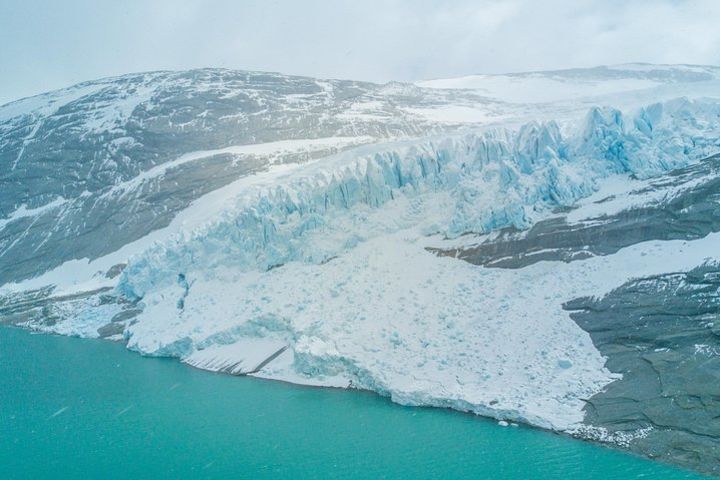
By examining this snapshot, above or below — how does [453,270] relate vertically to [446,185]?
below

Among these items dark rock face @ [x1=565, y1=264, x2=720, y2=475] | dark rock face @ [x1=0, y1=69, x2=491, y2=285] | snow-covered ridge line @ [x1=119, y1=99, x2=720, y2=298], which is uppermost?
dark rock face @ [x1=0, y1=69, x2=491, y2=285]

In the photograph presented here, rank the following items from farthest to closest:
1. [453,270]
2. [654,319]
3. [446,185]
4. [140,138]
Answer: [140,138]
[446,185]
[453,270]
[654,319]

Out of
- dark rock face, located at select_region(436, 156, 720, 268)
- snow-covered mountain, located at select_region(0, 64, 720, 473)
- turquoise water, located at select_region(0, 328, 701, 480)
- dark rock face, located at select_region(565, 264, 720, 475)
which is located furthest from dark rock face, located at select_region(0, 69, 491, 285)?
dark rock face, located at select_region(565, 264, 720, 475)

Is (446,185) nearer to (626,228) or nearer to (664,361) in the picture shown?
(626,228)

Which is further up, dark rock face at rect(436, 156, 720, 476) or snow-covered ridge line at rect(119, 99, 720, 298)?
snow-covered ridge line at rect(119, 99, 720, 298)

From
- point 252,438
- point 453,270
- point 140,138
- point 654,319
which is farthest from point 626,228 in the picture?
point 140,138

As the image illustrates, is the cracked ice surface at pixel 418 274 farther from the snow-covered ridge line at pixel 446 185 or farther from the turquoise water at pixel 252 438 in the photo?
the turquoise water at pixel 252 438

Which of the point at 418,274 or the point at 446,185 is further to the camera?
the point at 446,185

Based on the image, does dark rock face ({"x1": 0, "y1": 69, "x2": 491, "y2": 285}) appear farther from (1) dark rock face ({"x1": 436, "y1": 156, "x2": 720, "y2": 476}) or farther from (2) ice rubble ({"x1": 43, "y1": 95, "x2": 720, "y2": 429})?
(1) dark rock face ({"x1": 436, "y1": 156, "x2": 720, "y2": 476})
